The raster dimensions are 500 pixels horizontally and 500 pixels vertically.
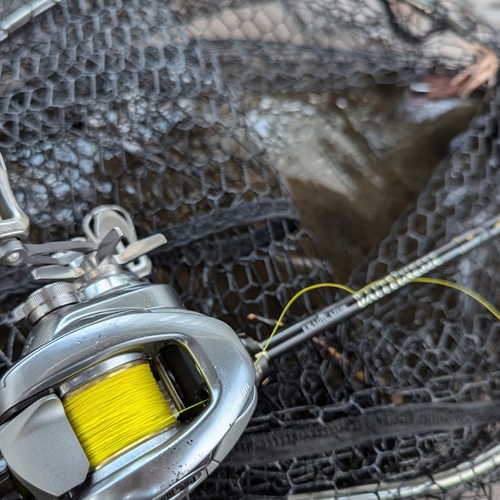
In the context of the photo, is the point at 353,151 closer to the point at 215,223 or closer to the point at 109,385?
the point at 215,223

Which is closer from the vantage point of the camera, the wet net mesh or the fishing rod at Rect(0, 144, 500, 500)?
the fishing rod at Rect(0, 144, 500, 500)

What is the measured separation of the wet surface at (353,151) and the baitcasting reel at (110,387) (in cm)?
45

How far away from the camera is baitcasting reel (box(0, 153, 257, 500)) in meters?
0.42

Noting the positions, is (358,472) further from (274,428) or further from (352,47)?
(352,47)

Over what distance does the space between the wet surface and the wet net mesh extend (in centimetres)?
10

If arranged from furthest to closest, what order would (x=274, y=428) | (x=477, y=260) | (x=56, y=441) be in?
1. (x=477, y=260)
2. (x=274, y=428)
3. (x=56, y=441)

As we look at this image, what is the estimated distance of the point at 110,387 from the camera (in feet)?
1.54

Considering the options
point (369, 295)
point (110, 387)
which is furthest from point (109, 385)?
point (369, 295)

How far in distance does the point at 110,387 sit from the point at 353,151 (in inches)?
26.9

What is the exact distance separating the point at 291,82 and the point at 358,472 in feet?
2.25

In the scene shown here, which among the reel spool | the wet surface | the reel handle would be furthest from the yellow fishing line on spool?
the wet surface

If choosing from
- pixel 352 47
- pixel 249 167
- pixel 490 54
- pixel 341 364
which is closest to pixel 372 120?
pixel 352 47

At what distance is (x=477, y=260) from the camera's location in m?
0.89

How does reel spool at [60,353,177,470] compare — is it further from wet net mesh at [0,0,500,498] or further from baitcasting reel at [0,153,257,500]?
wet net mesh at [0,0,500,498]
